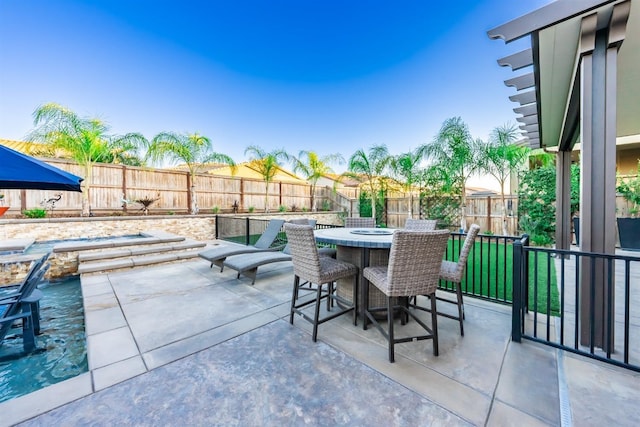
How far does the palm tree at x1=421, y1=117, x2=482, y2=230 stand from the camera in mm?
7895

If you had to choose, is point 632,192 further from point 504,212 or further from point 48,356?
point 48,356

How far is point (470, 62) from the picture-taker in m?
7.83

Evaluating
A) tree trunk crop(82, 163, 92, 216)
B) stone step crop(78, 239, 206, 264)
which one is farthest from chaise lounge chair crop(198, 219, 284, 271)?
tree trunk crop(82, 163, 92, 216)

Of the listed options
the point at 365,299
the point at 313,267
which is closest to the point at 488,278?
the point at 365,299

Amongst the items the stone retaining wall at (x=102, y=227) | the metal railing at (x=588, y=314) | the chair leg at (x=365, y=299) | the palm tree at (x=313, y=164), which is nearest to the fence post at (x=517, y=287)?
the metal railing at (x=588, y=314)

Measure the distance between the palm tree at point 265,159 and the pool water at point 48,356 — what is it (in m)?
8.13

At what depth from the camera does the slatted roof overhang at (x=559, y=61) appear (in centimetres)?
200

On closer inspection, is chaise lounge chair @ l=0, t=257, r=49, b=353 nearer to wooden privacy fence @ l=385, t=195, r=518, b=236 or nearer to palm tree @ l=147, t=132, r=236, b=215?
palm tree @ l=147, t=132, r=236, b=215

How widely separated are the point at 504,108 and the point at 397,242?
28.8 feet

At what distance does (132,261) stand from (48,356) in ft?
10.2

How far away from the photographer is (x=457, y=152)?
7977 mm

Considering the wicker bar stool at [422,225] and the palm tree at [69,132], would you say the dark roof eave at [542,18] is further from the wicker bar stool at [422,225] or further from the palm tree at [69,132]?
the palm tree at [69,132]

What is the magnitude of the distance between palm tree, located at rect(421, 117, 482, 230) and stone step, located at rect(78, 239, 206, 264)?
754 cm

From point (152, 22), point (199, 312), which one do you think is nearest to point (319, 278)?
point (199, 312)
